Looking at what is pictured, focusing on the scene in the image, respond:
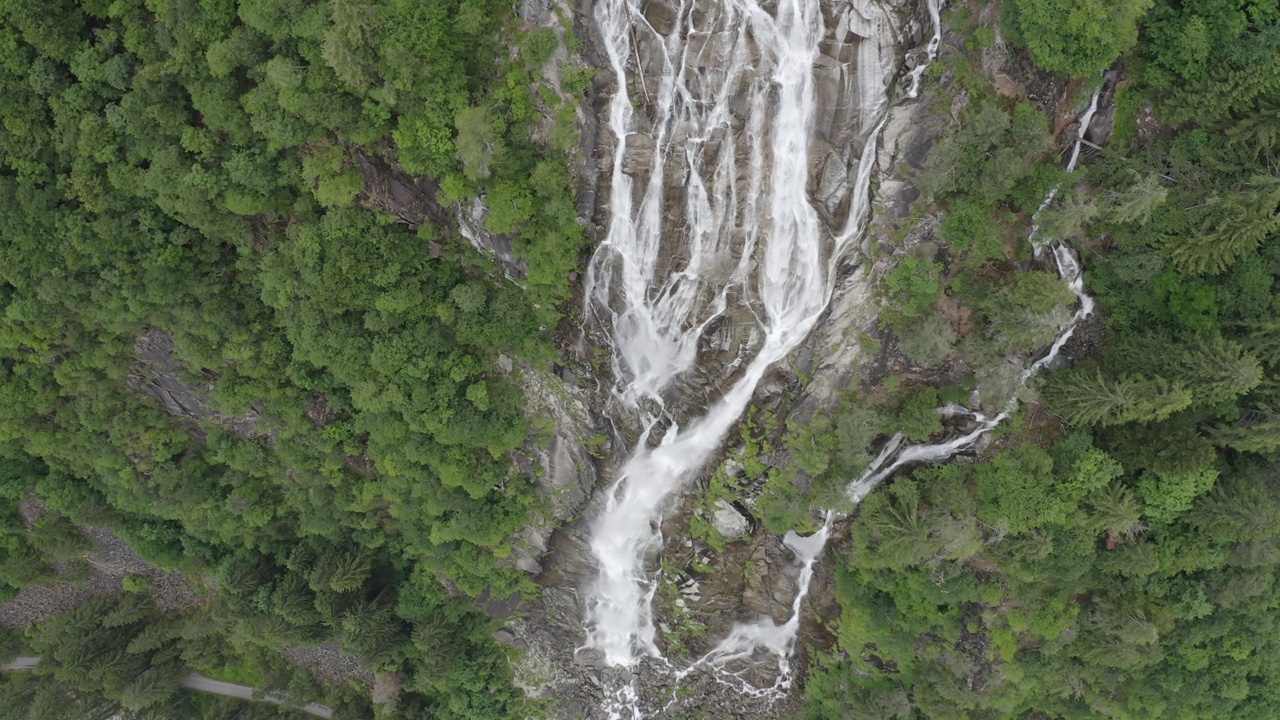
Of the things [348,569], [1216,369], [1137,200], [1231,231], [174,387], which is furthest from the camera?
[348,569]

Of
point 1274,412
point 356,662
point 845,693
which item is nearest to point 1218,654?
point 1274,412

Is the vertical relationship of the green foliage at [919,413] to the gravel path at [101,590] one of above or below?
above

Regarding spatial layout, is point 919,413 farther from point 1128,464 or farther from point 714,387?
point 714,387

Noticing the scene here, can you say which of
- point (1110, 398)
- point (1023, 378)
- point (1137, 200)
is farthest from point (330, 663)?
point (1137, 200)

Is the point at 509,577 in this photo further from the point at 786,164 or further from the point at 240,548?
the point at 786,164

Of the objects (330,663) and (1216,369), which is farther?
(330,663)

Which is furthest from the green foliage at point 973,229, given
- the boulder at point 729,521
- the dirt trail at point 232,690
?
the dirt trail at point 232,690

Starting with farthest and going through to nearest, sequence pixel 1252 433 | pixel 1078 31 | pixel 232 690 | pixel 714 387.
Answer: pixel 232 690 < pixel 714 387 < pixel 1252 433 < pixel 1078 31

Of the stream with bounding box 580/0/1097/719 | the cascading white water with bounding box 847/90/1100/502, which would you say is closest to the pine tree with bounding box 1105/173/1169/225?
the cascading white water with bounding box 847/90/1100/502

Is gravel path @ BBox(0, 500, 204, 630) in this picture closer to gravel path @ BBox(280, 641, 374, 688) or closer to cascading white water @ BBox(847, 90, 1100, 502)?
gravel path @ BBox(280, 641, 374, 688)

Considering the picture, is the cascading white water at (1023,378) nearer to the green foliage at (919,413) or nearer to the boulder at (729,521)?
the green foliage at (919,413)
